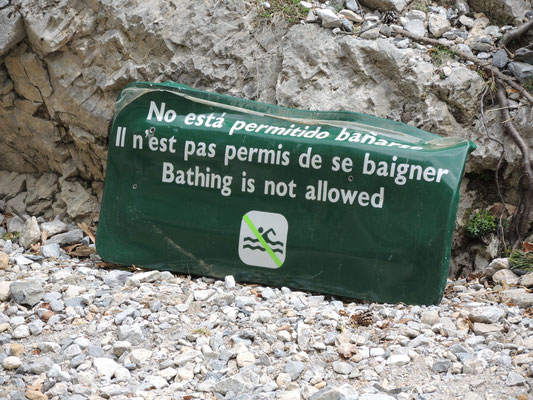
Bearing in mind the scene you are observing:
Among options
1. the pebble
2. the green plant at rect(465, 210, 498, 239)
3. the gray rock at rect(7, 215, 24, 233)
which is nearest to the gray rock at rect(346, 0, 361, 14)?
the green plant at rect(465, 210, 498, 239)

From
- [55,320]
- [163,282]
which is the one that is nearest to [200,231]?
[163,282]

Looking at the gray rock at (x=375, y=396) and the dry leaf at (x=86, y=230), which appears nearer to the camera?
the gray rock at (x=375, y=396)

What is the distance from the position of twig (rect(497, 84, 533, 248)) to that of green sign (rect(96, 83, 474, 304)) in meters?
0.57

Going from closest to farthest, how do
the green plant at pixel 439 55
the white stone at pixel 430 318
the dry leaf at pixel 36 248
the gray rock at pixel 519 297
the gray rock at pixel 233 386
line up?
1. the gray rock at pixel 233 386
2. the white stone at pixel 430 318
3. the gray rock at pixel 519 297
4. the green plant at pixel 439 55
5. the dry leaf at pixel 36 248

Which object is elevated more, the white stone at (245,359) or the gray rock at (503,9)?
the gray rock at (503,9)

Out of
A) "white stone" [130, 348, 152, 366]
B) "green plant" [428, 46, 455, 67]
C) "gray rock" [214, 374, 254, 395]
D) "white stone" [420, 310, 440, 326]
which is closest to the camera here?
"gray rock" [214, 374, 254, 395]

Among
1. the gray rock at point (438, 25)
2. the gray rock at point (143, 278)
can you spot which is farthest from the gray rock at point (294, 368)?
the gray rock at point (438, 25)

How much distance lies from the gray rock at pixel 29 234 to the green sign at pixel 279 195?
61cm

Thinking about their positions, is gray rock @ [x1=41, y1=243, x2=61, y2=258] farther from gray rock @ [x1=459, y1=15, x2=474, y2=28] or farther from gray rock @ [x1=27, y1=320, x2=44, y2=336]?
gray rock @ [x1=459, y1=15, x2=474, y2=28]

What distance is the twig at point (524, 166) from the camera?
13.7 feet

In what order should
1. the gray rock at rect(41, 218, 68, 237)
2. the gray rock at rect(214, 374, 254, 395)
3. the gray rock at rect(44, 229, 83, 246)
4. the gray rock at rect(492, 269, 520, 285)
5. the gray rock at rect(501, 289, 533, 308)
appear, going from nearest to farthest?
the gray rock at rect(214, 374, 254, 395), the gray rock at rect(501, 289, 533, 308), the gray rock at rect(492, 269, 520, 285), the gray rock at rect(44, 229, 83, 246), the gray rock at rect(41, 218, 68, 237)

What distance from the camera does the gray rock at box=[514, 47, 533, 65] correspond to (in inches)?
172

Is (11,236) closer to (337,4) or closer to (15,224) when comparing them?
(15,224)

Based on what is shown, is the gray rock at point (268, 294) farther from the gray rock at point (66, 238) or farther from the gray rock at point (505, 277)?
the gray rock at point (66, 238)
